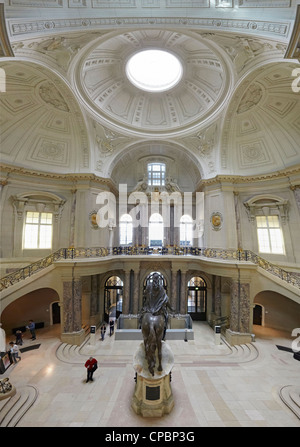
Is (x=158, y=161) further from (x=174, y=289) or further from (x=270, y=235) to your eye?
(x=174, y=289)

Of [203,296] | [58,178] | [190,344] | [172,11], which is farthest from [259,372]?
[58,178]

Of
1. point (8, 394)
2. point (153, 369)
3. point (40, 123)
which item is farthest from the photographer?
point (40, 123)

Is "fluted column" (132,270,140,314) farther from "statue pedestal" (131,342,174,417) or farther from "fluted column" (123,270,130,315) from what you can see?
"statue pedestal" (131,342,174,417)

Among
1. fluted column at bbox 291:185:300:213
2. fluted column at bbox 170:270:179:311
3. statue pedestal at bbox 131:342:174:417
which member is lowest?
statue pedestal at bbox 131:342:174:417

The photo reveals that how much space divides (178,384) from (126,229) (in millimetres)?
11856

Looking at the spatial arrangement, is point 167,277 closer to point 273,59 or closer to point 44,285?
point 44,285

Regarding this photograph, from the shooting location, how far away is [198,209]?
1669 cm

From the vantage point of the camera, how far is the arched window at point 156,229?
17.2 metres

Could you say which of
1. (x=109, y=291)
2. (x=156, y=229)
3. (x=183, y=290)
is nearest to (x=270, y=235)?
(x=183, y=290)

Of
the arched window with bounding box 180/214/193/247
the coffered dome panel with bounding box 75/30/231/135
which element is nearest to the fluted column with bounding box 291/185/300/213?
the coffered dome panel with bounding box 75/30/231/135

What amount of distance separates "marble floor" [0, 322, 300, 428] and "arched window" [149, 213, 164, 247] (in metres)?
8.14

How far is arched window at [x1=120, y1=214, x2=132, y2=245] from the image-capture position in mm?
17156

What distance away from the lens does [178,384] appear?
7.71 m

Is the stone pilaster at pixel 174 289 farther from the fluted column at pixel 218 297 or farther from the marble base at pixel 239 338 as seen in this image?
the marble base at pixel 239 338
